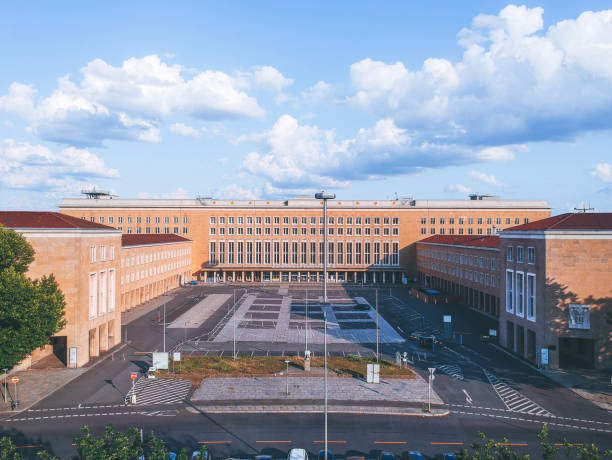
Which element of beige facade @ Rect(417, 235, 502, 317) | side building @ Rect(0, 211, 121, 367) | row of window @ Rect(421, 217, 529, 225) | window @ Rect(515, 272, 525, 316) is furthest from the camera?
row of window @ Rect(421, 217, 529, 225)

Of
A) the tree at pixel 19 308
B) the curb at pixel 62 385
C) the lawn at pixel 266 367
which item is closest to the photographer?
the curb at pixel 62 385

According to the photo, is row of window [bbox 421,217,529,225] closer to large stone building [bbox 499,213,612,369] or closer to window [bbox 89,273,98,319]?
large stone building [bbox 499,213,612,369]

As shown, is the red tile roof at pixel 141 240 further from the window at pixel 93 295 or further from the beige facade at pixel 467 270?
the beige facade at pixel 467 270

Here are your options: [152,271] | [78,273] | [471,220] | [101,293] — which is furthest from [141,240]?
[471,220]

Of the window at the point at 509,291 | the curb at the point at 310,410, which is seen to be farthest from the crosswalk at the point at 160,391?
the window at the point at 509,291

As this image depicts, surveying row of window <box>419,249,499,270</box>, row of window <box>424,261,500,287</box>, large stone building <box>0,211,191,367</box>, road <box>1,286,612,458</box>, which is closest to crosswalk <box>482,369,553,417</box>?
road <box>1,286,612,458</box>

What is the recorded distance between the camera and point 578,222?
2109 inches

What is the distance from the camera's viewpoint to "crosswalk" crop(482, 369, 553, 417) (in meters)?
38.4

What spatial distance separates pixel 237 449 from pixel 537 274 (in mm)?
42166

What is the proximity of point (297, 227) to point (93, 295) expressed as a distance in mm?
86685

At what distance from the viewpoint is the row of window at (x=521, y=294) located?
54.1m

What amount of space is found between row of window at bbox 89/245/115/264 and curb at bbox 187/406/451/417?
26.6 metres

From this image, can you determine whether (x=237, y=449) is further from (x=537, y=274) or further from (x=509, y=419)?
(x=537, y=274)

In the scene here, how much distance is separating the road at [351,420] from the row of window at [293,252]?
8514cm
